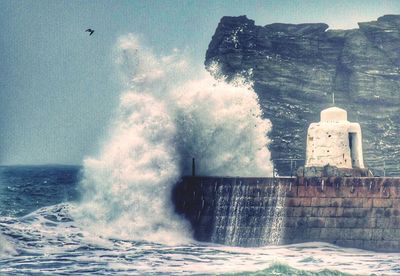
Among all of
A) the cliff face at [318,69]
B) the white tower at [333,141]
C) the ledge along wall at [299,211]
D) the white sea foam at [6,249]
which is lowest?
the white sea foam at [6,249]

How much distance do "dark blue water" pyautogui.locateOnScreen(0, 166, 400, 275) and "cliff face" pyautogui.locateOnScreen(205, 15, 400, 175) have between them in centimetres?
4814

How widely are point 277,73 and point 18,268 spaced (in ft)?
199

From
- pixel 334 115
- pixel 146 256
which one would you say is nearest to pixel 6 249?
pixel 146 256

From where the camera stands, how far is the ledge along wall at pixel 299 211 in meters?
28.2

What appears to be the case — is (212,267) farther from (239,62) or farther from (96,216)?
(239,62)

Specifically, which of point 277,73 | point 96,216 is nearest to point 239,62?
point 277,73

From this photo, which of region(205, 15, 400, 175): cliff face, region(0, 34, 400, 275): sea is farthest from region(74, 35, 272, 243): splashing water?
region(205, 15, 400, 175): cliff face

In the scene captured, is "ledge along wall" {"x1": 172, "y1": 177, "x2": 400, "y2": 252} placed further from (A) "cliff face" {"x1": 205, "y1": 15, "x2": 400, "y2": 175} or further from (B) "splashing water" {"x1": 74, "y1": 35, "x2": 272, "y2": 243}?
(A) "cliff face" {"x1": 205, "y1": 15, "x2": 400, "y2": 175}

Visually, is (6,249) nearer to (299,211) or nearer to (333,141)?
(299,211)

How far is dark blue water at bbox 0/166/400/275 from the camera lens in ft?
76.7

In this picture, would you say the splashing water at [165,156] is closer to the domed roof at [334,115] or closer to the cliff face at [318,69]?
the domed roof at [334,115]

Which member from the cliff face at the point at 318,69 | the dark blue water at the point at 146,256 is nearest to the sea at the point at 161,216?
the dark blue water at the point at 146,256

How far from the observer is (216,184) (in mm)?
29781

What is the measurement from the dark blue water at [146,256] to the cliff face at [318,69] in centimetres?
4814
